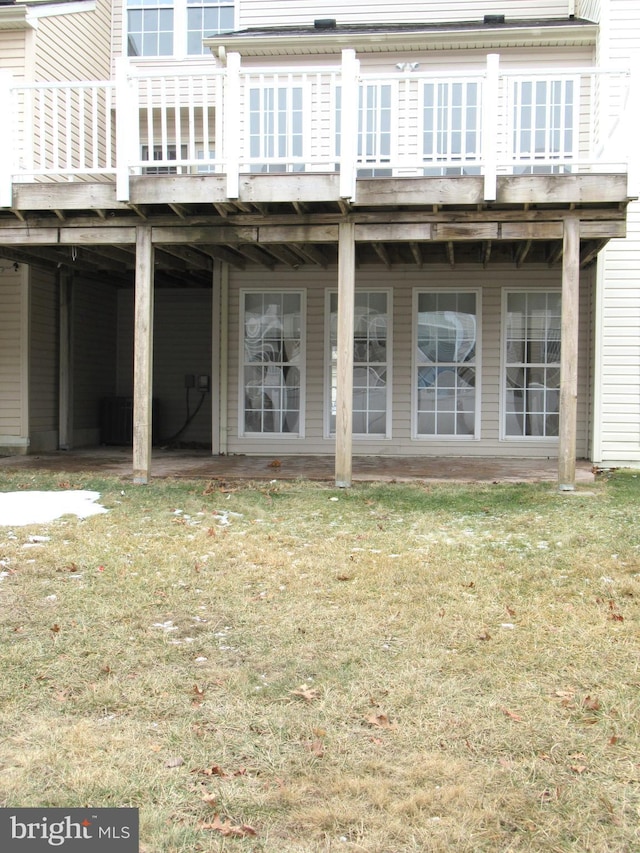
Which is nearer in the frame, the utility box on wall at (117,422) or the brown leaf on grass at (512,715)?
the brown leaf on grass at (512,715)

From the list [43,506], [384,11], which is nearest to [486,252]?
[384,11]

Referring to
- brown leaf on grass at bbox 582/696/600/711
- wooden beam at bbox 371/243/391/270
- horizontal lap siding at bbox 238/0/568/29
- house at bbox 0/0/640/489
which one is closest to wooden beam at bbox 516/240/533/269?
house at bbox 0/0/640/489

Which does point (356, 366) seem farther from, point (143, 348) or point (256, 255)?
point (143, 348)

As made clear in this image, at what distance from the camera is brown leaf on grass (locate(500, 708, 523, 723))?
303 centimetres

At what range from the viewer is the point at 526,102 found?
10.7m

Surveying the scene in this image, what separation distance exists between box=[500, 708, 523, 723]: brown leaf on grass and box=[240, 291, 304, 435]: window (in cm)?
875

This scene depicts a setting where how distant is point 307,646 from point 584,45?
32.0ft

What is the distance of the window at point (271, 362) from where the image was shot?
11.8 m

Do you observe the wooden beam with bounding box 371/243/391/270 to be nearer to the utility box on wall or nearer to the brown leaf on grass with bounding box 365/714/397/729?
the utility box on wall

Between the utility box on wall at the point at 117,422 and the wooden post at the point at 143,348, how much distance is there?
18.2ft

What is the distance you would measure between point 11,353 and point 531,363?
7.44 metres

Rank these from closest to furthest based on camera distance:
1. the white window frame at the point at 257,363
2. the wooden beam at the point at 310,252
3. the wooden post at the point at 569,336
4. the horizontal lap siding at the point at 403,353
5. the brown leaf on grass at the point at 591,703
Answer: the brown leaf on grass at the point at 591,703, the wooden post at the point at 569,336, the wooden beam at the point at 310,252, the horizontal lap siding at the point at 403,353, the white window frame at the point at 257,363

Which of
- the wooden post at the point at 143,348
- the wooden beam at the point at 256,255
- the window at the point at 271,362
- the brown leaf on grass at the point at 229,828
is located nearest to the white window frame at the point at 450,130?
the wooden beam at the point at 256,255

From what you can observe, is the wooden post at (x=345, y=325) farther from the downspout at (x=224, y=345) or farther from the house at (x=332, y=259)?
the downspout at (x=224, y=345)
